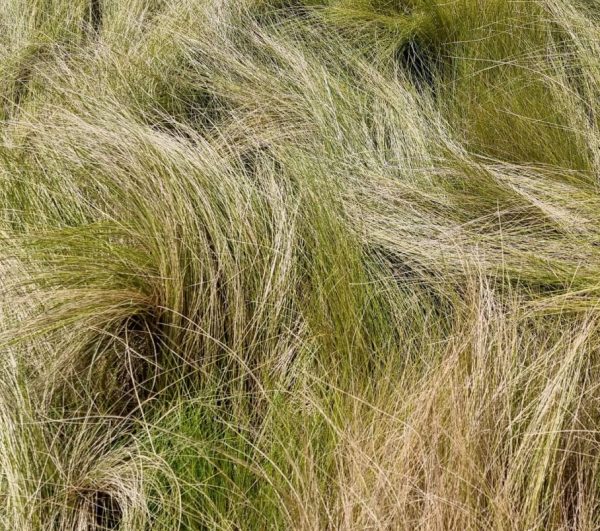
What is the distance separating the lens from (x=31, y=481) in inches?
39.0

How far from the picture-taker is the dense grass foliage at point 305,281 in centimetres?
97

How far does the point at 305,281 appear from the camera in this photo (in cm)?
131

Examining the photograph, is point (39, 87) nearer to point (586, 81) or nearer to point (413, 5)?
point (413, 5)

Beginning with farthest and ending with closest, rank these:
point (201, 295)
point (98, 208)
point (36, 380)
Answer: point (98, 208) → point (201, 295) → point (36, 380)

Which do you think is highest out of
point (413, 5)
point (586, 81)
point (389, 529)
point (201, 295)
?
point (413, 5)

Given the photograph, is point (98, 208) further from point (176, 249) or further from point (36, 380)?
point (36, 380)

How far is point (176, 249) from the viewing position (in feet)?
4.18

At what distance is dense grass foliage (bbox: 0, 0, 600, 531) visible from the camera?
3.19 feet

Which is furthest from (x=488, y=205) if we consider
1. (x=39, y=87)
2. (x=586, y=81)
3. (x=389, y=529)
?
(x=39, y=87)

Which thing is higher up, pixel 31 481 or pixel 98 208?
pixel 98 208

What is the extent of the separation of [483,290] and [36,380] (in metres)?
0.74

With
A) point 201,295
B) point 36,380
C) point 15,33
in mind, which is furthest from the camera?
point 15,33

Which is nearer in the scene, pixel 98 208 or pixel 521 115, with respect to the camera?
pixel 98 208

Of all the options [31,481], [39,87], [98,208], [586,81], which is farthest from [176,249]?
[586,81]
